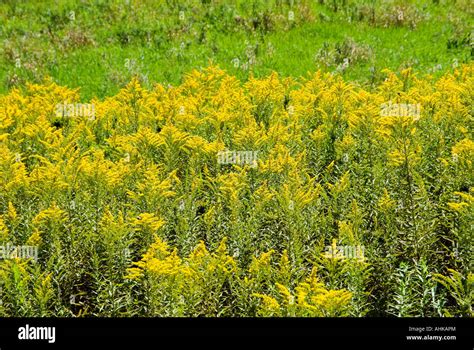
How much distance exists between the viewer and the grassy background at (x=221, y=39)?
12.6 m

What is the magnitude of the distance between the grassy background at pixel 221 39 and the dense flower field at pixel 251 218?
542 centimetres

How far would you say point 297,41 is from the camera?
13758 mm

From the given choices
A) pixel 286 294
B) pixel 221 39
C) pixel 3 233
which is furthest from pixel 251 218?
pixel 221 39

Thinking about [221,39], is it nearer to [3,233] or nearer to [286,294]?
[3,233]

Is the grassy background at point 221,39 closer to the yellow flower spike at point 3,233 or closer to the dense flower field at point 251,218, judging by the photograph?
the dense flower field at point 251,218

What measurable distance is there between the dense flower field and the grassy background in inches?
213

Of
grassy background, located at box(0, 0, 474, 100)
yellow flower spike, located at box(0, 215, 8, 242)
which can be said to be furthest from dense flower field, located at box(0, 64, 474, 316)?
grassy background, located at box(0, 0, 474, 100)

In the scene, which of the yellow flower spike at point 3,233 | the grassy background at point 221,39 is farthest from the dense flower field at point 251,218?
the grassy background at point 221,39

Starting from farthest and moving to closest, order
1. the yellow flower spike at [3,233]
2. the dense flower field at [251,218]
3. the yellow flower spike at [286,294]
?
1. the yellow flower spike at [3,233]
2. the dense flower field at [251,218]
3. the yellow flower spike at [286,294]

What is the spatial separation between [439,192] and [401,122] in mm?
916

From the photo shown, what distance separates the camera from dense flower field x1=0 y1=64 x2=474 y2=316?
15.2 feet

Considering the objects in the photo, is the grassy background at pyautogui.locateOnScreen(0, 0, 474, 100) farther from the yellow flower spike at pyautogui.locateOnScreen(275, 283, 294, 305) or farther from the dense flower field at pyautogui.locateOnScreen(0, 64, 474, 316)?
the yellow flower spike at pyautogui.locateOnScreen(275, 283, 294, 305)
